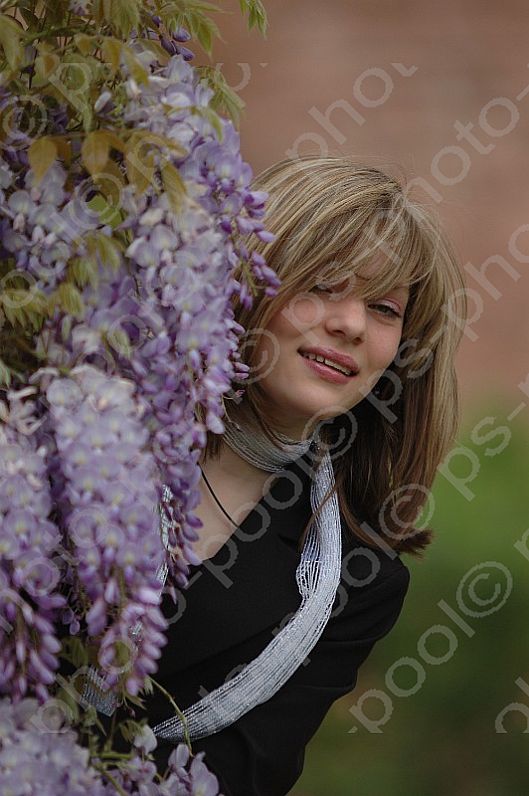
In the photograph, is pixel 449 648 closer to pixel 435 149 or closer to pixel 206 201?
pixel 435 149

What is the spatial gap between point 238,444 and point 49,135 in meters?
0.67

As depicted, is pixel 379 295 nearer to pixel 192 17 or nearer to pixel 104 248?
pixel 192 17

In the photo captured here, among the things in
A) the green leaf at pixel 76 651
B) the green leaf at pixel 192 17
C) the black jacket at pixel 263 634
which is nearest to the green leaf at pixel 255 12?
the green leaf at pixel 192 17

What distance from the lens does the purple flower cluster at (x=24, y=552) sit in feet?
2.51

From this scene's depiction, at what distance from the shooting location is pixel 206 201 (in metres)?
0.85

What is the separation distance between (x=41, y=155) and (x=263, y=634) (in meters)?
0.76

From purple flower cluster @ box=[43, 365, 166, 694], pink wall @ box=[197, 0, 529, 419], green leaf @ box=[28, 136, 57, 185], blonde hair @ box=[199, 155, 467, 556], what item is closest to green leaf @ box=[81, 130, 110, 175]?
green leaf @ box=[28, 136, 57, 185]

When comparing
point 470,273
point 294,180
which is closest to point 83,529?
point 294,180

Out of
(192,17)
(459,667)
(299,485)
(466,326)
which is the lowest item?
(459,667)

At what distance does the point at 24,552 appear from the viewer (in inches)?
30.3

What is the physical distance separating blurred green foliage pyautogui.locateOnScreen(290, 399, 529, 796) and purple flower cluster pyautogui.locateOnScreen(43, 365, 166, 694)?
196cm

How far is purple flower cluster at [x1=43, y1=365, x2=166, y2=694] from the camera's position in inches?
30.2

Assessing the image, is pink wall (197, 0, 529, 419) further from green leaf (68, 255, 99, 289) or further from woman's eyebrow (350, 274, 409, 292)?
green leaf (68, 255, 99, 289)

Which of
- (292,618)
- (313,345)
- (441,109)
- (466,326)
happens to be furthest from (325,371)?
(441,109)
